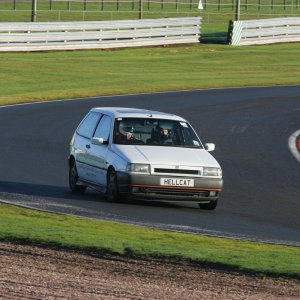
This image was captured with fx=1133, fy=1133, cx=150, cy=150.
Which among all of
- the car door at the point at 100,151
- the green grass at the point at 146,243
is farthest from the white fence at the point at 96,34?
the green grass at the point at 146,243

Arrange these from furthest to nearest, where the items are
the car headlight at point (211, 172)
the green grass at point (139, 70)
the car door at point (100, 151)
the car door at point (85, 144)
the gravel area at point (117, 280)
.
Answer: the green grass at point (139, 70)
the car door at point (85, 144)
the car door at point (100, 151)
the car headlight at point (211, 172)
the gravel area at point (117, 280)

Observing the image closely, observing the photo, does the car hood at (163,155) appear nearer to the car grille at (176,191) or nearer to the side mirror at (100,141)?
the side mirror at (100,141)

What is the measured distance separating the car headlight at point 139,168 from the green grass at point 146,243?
167 cm

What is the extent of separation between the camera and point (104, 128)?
1878 centimetres

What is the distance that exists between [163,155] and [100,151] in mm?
1268

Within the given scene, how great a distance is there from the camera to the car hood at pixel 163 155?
Result: 682 inches

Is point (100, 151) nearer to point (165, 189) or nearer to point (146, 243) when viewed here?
point (165, 189)

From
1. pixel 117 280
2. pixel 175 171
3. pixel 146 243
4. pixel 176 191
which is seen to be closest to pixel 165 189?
pixel 176 191

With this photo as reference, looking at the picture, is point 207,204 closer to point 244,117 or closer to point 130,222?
point 130,222

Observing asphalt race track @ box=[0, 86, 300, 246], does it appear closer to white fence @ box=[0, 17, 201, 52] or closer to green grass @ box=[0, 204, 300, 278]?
green grass @ box=[0, 204, 300, 278]

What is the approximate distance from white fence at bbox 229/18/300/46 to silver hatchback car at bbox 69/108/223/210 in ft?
127

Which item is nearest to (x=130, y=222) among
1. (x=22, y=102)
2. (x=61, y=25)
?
(x=22, y=102)

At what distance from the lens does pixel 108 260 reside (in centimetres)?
1192

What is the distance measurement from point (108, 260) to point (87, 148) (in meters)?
7.10
